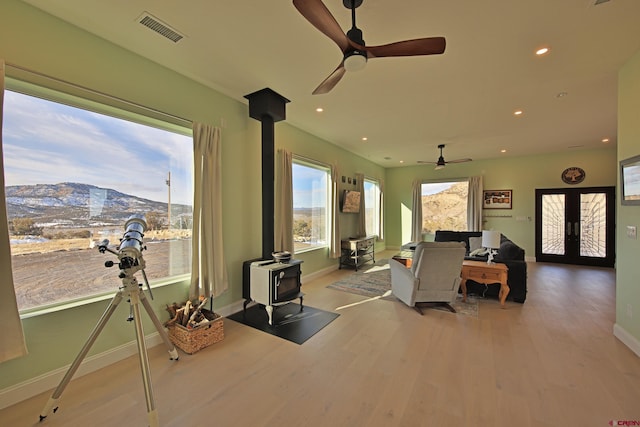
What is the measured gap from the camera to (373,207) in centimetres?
811

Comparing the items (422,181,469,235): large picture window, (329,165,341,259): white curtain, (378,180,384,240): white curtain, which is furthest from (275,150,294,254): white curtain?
(422,181,469,235): large picture window

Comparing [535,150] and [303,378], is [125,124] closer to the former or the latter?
[303,378]

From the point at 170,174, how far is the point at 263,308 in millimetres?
2116

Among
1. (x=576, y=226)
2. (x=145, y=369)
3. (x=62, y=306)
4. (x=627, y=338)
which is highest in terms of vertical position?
(x=576, y=226)

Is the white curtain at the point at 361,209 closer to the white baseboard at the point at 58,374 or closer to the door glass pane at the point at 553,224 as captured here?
the door glass pane at the point at 553,224

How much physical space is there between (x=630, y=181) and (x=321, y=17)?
10.9 feet

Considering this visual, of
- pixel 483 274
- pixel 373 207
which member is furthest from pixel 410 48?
pixel 373 207

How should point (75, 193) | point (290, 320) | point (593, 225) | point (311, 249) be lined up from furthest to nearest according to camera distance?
point (593, 225) < point (311, 249) < point (290, 320) < point (75, 193)

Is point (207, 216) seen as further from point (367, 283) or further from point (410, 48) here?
point (367, 283)

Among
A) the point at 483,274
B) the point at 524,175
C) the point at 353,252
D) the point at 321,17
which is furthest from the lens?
the point at 524,175

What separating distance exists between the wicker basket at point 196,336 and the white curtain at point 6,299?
1062 millimetres

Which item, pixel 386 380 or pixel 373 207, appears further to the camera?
pixel 373 207

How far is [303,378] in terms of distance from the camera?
212cm

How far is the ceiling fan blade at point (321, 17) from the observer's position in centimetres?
148
